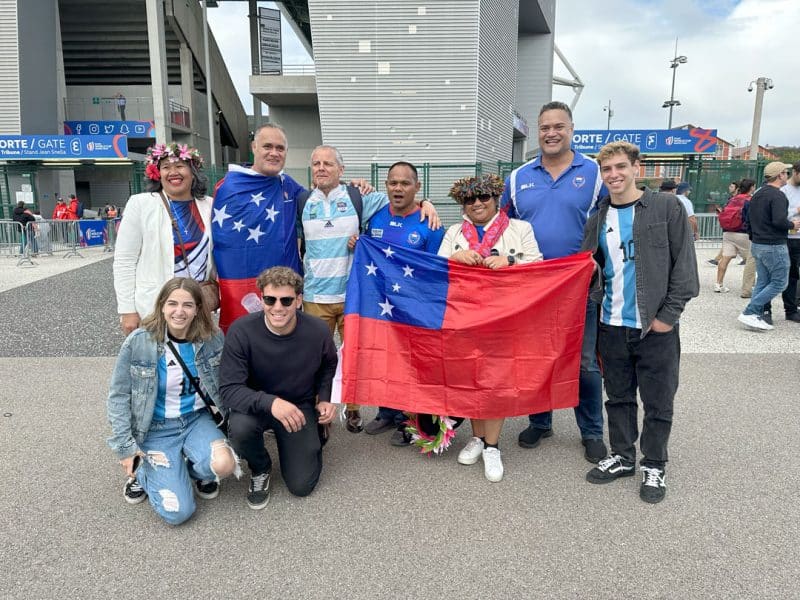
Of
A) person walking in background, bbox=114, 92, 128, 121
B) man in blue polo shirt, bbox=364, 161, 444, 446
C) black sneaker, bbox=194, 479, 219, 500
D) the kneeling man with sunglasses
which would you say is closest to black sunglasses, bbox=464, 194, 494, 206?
man in blue polo shirt, bbox=364, 161, 444, 446

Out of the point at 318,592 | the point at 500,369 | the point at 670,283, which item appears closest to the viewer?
the point at 318,592

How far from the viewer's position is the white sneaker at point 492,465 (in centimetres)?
362

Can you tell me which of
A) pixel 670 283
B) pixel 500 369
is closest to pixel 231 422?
pixel 500 369

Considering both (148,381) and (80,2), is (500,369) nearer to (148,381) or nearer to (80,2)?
(148,381)

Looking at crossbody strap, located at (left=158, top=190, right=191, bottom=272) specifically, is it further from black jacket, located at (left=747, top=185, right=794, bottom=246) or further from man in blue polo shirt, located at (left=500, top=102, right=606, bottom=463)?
black jacket, located at (left=747, top=185, right=794, bottom=246)

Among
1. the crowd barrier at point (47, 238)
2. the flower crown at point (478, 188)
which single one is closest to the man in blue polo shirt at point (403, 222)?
the flower crown at point (478, 188)

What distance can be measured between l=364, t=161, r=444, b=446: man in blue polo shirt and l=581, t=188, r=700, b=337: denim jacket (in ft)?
4.75

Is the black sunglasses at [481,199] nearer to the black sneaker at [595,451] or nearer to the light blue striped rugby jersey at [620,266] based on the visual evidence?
the light blue striped rugby jersey at [620,266]

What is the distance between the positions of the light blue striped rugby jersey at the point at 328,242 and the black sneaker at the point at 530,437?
67.6 inches

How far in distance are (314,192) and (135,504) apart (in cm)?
243

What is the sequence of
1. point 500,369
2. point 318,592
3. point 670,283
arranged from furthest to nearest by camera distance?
point 500,369 < point 670,283 < point 318,592

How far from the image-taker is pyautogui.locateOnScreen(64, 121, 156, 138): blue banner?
30375 millimetres

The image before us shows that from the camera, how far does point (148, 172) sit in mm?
3842

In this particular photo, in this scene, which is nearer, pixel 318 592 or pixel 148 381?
pixel 318 592
